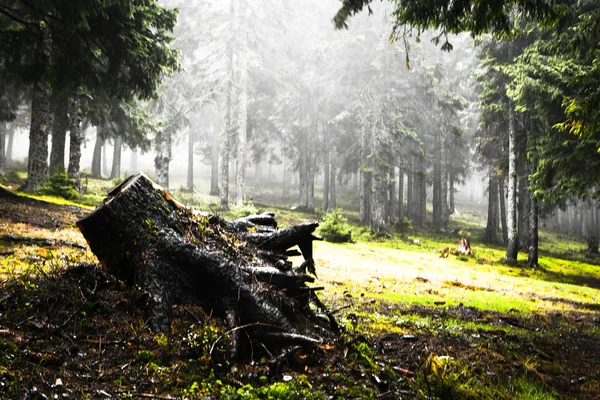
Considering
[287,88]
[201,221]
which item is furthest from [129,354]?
[287,88]

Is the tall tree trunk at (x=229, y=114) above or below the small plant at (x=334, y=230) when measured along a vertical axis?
above

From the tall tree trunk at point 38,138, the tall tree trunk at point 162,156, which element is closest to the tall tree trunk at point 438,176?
the tall tree trunk at point 162,156

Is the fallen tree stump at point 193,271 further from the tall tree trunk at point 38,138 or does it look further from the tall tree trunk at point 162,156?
the tall tree trunk at point 162,156

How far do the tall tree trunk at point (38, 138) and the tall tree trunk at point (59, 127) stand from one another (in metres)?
2.18

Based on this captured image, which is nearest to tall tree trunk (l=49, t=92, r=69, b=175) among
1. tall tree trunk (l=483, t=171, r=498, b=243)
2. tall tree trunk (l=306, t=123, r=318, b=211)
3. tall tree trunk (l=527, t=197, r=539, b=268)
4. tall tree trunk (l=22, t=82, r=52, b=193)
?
tall tree trunk (l=22, t=82, r=52, b=193)

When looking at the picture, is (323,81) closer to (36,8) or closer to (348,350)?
(36,8)

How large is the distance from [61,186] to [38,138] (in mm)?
2097

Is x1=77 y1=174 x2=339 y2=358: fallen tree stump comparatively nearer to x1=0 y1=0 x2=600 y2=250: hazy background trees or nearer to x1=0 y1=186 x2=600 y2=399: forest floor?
x1=0 y1=186 x2=600 y2=399: forest floor

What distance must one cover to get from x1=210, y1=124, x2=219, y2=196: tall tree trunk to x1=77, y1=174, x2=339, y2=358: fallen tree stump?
32232 mm

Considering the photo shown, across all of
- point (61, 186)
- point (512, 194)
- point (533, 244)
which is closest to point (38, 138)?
point (61, 186)

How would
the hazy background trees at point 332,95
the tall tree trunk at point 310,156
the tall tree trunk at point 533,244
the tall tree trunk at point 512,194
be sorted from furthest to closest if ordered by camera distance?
the tall tree trunk at point 310,156, the tall tree trunk at point 512,194, the tall tree trunk at point 533,244, the hazy background trees at point 332,95

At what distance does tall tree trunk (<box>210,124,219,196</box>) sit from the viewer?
3574 centimetres

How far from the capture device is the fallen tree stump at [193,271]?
3.22 metres

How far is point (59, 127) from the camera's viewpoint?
16953mm
